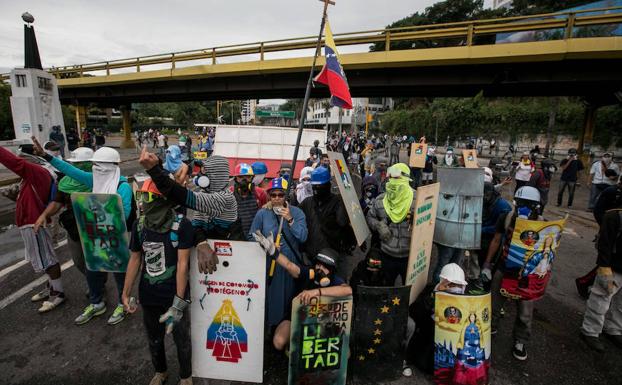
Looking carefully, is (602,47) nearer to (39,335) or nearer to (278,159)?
(278,159)

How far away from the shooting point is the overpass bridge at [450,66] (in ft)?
36.7

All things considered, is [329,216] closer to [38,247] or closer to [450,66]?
[38,247]

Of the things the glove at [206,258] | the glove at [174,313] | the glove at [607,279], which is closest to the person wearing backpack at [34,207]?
the glove at [174,313]

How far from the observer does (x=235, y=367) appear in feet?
8.20

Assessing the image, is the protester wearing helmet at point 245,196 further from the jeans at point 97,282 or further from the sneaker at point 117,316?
the sneaker at point 117,316

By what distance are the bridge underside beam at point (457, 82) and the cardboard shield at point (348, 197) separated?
42.1 ft

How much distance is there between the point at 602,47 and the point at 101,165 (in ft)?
50.0

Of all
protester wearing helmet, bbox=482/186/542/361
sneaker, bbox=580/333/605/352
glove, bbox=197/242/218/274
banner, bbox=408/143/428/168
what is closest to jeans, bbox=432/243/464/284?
protester wearing helmet, bbox=482/186/542/361

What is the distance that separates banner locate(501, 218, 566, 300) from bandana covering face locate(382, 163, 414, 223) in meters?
1.04

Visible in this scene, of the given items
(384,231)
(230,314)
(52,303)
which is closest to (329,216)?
(384,231)

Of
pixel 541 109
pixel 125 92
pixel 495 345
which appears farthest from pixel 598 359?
pixel 541 109

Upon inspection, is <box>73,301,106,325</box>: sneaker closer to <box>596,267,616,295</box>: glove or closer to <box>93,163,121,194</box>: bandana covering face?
<box>93,163,121,194</box>: bandana covering face

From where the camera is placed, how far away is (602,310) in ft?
10.6

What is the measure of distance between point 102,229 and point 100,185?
1.54ft
